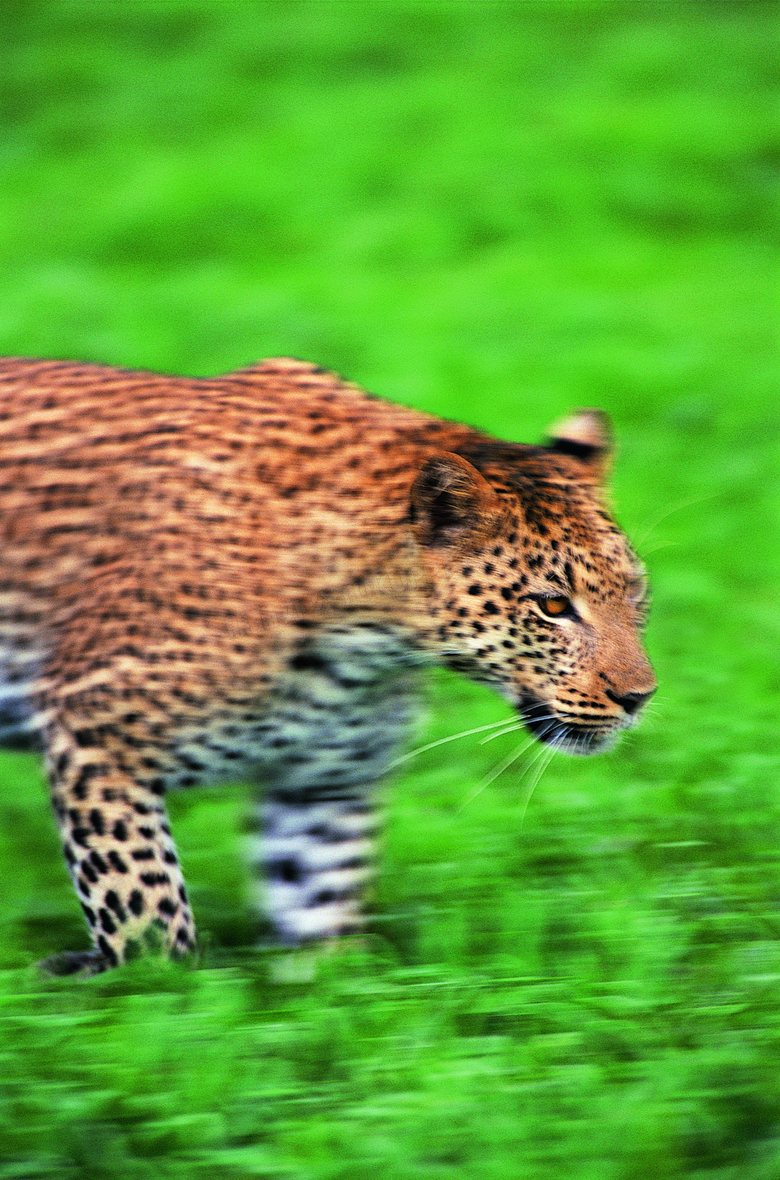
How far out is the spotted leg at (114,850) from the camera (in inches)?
181

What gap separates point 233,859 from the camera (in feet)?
19.4

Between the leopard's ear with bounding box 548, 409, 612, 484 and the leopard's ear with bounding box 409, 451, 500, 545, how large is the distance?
0.45 metres

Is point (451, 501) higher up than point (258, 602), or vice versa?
point (451, 501)

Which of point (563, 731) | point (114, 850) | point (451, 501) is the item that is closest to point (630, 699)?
point (563, 731)

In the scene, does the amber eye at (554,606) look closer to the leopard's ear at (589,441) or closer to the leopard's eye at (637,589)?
the leopard's eye at (637,589)

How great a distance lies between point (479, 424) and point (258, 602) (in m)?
5.05

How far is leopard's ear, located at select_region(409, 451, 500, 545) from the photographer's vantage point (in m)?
4.57

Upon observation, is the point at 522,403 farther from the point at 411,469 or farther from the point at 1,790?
the point at 411,469

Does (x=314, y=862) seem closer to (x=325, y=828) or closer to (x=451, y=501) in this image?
(x=325, y=828)

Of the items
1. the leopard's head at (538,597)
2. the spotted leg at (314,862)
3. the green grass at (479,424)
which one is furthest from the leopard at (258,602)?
the green grass at (479,424)

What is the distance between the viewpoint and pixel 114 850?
4.58m

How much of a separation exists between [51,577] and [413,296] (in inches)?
283

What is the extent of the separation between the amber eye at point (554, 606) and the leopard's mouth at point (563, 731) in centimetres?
23

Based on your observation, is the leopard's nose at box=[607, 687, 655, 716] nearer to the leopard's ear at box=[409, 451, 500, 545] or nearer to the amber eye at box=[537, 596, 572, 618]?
the amber eye at box=[537, 596, 572, 618]
